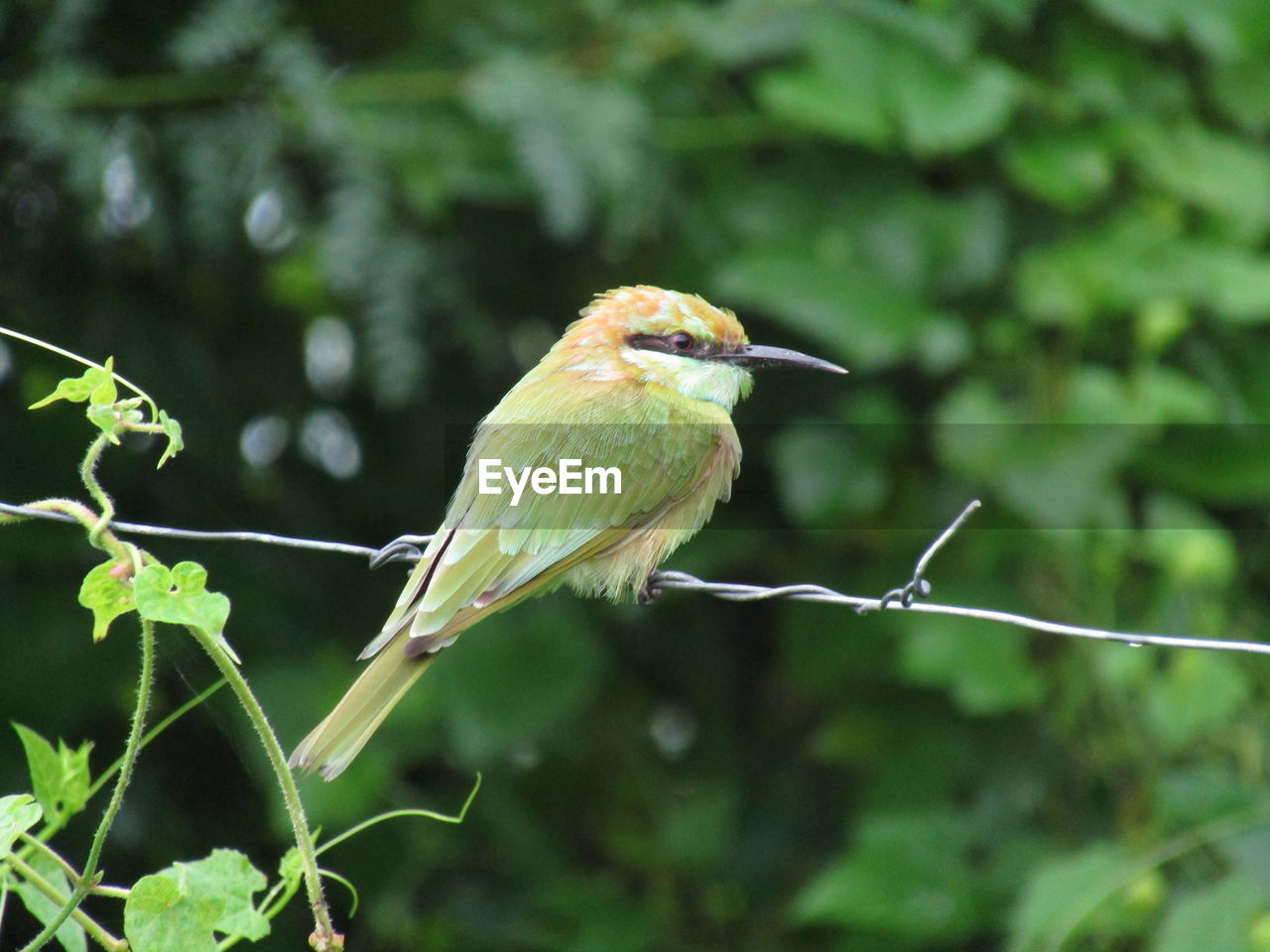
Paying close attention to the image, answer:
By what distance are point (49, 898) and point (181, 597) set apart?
0.43 metres

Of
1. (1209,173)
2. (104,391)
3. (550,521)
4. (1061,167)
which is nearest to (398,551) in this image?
(550,521)

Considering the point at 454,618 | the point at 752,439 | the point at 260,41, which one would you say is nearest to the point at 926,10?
the point at 752,439

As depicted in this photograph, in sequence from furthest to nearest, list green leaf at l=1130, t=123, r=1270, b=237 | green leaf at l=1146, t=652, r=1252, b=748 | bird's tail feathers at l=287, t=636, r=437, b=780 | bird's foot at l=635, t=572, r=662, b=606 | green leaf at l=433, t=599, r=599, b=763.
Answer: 1. green leaf at l=1130, t=123, r=1270, b=237
2. green leaf at l=433, t=599, r=599, b=763
3. green leaf at l=1146, t=652, r=1252, b=748
4. bird's foot at l=635, t=572, r=662, b=606
5. bird's tail feathers at l=287, t=636, r=437, b=780

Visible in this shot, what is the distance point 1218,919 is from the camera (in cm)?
258

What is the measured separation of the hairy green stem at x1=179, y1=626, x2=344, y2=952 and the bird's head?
1170 mm

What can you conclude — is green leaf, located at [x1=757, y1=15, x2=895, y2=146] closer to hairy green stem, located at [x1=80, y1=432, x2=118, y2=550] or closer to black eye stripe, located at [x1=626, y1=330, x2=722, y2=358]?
black eye stripe, located at [x1=626, y1=330, x2=722, y2=358]

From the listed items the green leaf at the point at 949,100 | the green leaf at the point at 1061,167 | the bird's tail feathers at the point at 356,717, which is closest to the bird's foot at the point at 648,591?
the bird's tail feathers at the point at 356,717

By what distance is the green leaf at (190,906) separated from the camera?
139cm

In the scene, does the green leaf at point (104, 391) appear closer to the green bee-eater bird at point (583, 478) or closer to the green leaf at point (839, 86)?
the green bee-eater bird at point (583, 478)

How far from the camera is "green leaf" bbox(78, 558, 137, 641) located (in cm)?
134

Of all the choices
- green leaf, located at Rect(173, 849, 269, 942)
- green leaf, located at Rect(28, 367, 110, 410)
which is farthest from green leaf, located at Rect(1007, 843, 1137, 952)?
green leaf, located at Rect(28, 367, 110, 410)

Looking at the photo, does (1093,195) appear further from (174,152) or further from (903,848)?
(174,152)

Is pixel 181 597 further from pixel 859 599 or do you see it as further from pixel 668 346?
pixel 668 346

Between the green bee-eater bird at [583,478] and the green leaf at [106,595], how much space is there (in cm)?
40
